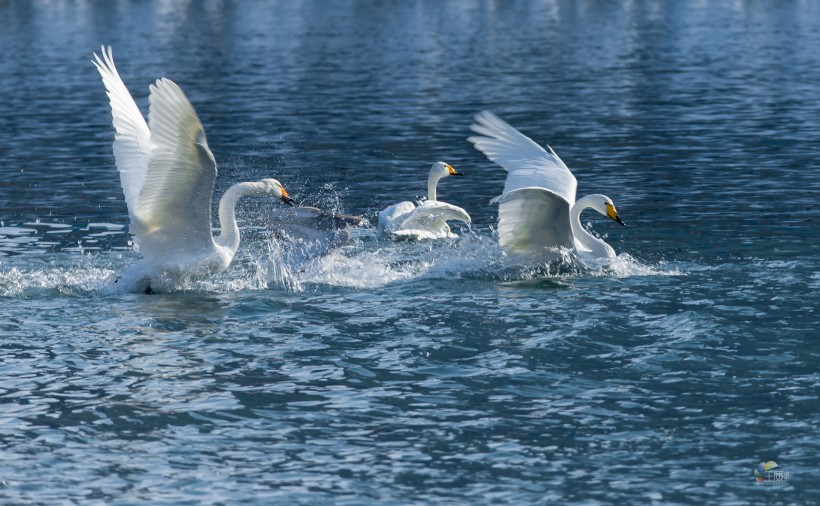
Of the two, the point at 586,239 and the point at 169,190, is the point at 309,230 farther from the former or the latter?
the point at 586,239

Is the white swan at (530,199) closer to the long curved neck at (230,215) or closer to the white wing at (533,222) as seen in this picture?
the white wing at (533,222)

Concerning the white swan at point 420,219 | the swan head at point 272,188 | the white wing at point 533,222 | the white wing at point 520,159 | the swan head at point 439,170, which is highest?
the white wing at point 520,159

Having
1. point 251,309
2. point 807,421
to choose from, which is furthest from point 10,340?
point 807,421

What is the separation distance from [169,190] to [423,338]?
3.26m

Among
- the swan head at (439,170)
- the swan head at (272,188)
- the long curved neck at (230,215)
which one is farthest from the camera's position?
the swan head at (439,170)

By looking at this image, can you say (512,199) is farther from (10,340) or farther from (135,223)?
(10,340)

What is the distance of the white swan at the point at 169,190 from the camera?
42.9ft

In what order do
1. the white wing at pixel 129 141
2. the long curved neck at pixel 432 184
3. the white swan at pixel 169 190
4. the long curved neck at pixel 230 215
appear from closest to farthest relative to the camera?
the white swan at pixel 169 190 → the long curved neck at pixel 230 215 → the white wing at pixel 129 141 → the long curved neck at pixel 432 184

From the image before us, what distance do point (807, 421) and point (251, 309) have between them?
232 inches

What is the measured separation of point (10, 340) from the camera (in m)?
12.4

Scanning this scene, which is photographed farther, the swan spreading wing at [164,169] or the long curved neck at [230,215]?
the long curved neck at [230,215]

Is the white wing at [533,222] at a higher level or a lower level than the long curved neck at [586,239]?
higher

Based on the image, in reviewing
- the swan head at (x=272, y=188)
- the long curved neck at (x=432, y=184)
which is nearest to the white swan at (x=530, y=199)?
the swan head at (x=272, y=188)

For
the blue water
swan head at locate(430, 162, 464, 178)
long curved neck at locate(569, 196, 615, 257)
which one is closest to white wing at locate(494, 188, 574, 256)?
the blue water
